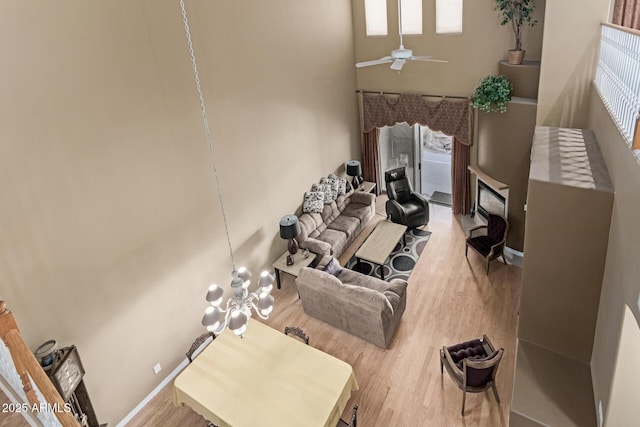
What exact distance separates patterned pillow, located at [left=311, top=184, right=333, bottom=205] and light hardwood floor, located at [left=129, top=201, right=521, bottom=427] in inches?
40.4

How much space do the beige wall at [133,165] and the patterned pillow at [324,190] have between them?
0.84 metres

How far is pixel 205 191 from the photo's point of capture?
5816 mm

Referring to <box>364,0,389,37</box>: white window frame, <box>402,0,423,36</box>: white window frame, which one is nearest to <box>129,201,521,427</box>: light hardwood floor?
<box>402,0,423,36</box>: white window frame

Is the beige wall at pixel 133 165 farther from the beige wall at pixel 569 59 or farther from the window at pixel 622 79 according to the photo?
the window at pixel 622 79

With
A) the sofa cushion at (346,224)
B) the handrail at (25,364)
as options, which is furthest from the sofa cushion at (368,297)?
the handrail at (25,364)

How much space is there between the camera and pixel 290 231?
22.9 feet

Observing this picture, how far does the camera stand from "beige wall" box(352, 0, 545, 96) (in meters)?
7.31

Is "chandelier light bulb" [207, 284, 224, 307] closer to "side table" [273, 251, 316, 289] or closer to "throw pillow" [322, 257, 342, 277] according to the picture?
"throw pillow" [322, 257, 342, 277]

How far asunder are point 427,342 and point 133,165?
4.53m

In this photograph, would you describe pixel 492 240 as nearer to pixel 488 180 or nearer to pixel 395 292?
pixel 488 180

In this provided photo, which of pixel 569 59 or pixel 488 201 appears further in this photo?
pixel 488 201

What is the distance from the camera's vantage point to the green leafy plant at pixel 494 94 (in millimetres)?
7086

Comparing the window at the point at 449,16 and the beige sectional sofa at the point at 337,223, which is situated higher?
the window at the point at 449,16

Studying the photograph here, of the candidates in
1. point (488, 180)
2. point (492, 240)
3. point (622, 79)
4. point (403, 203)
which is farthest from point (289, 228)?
point (622, 79)
